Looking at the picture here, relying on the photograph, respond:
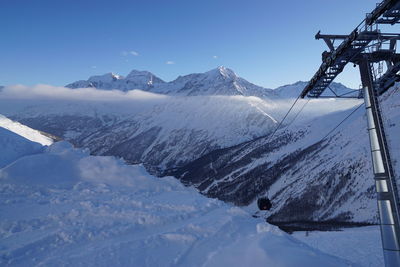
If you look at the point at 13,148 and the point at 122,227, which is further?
the point at 13,148

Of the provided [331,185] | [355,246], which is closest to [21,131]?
[355,246]

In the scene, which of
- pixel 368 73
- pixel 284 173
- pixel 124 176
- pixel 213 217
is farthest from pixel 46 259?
pixel 284 173

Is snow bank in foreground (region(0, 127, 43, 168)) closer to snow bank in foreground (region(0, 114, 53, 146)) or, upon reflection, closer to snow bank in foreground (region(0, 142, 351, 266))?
snow bank in foreground (region(0, 114, 53, 146))

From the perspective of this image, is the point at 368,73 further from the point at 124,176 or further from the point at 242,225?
the point at 124,176

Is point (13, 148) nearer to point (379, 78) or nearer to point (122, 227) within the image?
point (122, 227)

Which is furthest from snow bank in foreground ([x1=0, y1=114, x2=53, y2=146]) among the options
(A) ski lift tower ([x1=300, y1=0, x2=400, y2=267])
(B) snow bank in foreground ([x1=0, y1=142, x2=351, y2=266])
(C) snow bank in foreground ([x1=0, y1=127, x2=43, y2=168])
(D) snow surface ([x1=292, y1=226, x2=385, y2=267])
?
(A) ski lift tower ([x1=300, y1=0, x2=400, y2=267])

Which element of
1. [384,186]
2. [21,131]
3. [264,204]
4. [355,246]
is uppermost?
[21,131]

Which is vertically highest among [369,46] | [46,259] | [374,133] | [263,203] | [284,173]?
[369,46]
